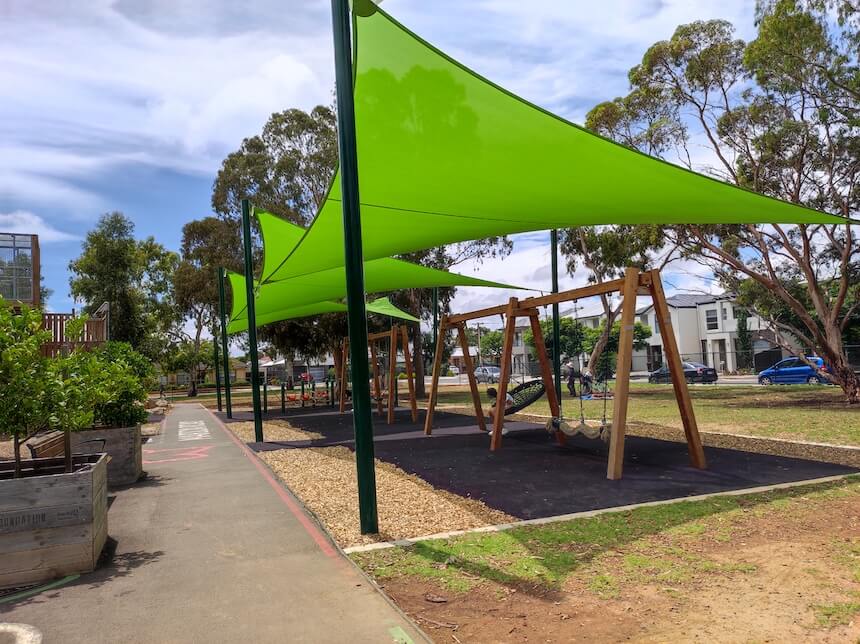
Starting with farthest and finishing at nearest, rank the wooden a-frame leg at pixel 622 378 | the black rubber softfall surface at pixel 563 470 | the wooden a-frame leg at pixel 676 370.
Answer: the wooden a-frame leg at pixel 676 370 → the wooden a-frame leg at pixel 622 378 → the black rubber softfall surface at pixel 563 470

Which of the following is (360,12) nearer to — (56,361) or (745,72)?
(56,361)

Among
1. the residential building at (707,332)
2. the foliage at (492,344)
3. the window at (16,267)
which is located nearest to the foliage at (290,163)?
the window at (16,267)

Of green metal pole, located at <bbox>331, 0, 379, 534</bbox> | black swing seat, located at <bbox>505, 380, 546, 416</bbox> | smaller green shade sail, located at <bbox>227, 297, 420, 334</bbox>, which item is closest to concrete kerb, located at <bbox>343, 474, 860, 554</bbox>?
green metal pole, located at <bbox>331, 0, 379, 534</bbox>

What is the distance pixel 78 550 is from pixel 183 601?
104cm

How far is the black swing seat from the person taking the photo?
9.75m

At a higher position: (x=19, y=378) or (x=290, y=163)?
(x=290, y=163)

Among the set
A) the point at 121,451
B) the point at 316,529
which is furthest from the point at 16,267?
the point at 316,529

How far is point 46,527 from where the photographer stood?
3900 millimetres

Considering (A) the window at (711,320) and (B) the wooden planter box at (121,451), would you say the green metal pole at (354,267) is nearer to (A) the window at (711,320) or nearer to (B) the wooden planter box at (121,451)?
(B) the wooden planter box at (121,451)

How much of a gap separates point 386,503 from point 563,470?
2.37 meters

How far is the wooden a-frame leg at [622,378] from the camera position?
21.0 ft

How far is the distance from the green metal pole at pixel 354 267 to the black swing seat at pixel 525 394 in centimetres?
505

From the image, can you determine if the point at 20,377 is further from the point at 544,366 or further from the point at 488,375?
the point at 488,375

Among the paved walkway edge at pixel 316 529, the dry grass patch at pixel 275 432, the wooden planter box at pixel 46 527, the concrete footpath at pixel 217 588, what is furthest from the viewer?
the dry grass patch at pixel 275 432
